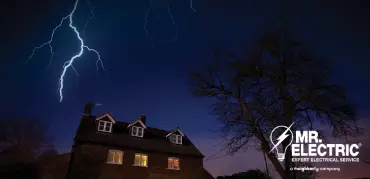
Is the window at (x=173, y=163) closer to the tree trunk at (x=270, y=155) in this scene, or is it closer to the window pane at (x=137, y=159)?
the window pane at (x=137, y=159)

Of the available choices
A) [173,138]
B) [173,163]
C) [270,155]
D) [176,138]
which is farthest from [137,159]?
[270,155]

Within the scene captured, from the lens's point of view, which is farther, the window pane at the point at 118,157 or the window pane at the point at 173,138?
the window pane at the point at 173,138

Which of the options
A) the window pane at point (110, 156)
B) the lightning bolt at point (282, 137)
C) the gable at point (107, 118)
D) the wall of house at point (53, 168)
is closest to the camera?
the lightning bolt at point (282, 137)

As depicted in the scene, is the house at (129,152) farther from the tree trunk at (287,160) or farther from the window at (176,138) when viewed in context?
the tree trunk at (287,160)

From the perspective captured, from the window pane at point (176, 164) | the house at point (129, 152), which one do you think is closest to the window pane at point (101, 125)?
the house at point (129, 152)

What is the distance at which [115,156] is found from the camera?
2225cm

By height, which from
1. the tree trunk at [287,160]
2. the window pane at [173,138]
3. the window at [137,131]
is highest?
the window at [137,131]

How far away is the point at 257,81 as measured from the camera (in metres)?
13.6

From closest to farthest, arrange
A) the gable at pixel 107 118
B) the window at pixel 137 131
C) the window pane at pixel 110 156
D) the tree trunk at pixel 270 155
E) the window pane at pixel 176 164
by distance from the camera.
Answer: the tree trunk at pixel 270 155 < the window pane at pixel 110 156 < the gable at pixel 107 118 < the window pane at pixel 176 164 < the window at pixel 137 131

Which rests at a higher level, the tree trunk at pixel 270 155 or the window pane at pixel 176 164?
the tree trunk at pixel 270 155

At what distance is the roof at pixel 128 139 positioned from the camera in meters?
22.1

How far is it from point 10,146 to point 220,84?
34.4 m

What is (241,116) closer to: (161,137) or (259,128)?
(259,128)

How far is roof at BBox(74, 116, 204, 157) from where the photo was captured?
22.1m
